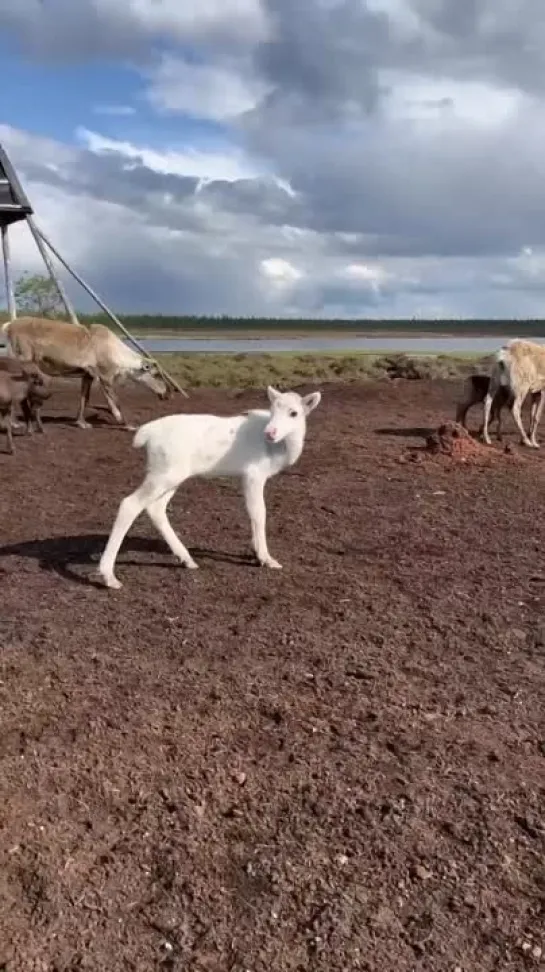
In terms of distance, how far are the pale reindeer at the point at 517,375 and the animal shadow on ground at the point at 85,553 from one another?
7214mm

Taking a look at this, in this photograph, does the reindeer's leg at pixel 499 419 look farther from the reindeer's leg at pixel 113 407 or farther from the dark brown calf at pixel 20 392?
the dark brown calf at pixel 20 392

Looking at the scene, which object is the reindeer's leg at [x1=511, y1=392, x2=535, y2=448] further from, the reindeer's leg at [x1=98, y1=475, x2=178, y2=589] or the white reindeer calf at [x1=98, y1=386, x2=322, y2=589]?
the reindeer's leg at [x1=98, y1=475, x2=178, y2=589]

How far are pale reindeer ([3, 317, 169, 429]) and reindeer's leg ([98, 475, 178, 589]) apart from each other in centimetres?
1089

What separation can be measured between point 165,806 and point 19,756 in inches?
32.4

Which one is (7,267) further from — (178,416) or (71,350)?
(178,416)

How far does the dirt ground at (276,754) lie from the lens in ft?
12.2

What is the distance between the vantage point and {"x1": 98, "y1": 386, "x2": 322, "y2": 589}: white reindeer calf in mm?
7598

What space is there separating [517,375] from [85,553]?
836cm

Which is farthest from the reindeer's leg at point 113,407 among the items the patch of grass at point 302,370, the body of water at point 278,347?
the body of water at point 278,347

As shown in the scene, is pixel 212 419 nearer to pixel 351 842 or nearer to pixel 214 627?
pixel 214 627

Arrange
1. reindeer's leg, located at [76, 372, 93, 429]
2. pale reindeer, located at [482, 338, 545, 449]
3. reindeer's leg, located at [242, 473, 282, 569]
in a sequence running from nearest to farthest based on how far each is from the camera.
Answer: reindeer's leg, located at [242, 473, 282, 569], pale reindeer, located at [482, 338, 545, 449], reindeer's leg, located at [76, 372, 93, 429]

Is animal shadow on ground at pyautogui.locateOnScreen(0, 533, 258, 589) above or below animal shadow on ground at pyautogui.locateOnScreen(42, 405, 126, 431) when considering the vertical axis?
above

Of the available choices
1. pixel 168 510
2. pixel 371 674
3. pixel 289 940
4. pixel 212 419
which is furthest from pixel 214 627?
pixel 168 510

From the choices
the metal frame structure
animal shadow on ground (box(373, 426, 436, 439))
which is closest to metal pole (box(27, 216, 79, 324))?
the metal frame structure
